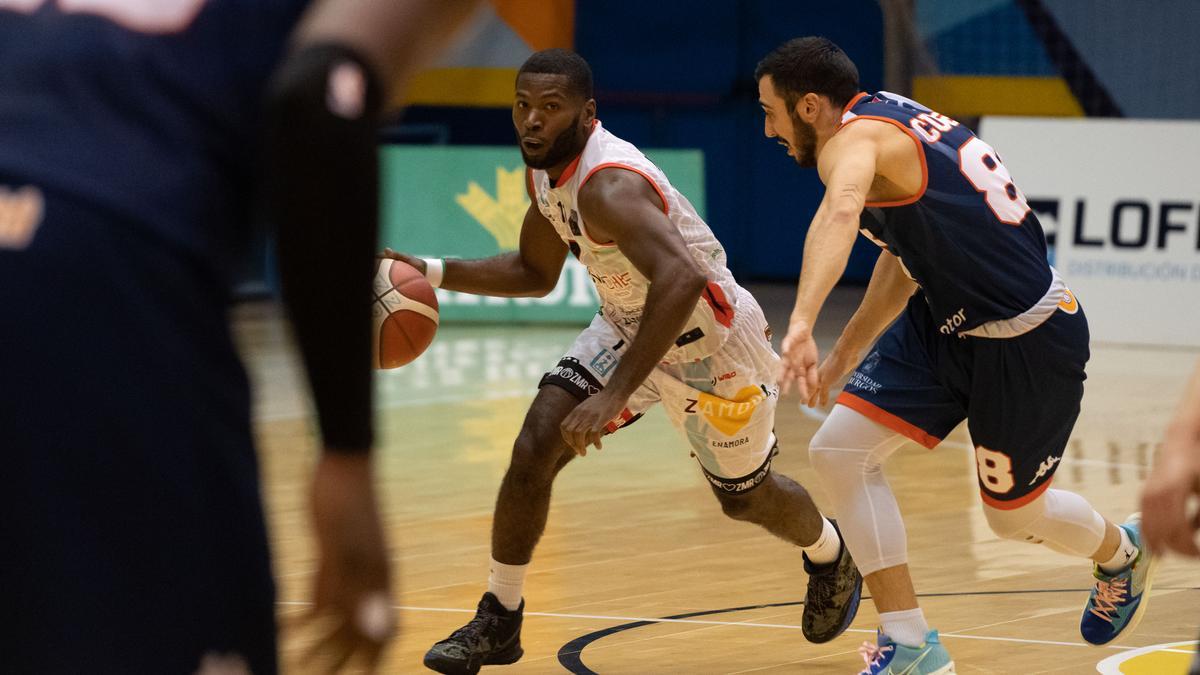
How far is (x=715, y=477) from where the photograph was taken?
5.80 m

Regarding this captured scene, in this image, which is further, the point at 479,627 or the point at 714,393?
the point at 714,393

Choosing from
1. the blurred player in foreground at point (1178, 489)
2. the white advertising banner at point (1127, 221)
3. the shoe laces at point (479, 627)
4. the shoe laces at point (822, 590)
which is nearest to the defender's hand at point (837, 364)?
the shoe laces at point (822, 590)

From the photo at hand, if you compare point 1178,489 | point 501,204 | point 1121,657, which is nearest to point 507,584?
point 1121,657

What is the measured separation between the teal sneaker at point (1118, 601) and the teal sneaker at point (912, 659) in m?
0.70

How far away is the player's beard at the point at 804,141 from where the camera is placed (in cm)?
523

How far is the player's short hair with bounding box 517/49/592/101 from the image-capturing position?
568 centimetres

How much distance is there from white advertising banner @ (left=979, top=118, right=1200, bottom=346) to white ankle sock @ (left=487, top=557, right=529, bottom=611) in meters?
9.42

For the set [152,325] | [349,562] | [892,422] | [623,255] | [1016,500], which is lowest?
[1016,500]

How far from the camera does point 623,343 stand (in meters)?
5.80

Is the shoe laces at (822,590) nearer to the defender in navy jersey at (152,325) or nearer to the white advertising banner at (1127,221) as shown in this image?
the defender in navy jersey at (152,325)

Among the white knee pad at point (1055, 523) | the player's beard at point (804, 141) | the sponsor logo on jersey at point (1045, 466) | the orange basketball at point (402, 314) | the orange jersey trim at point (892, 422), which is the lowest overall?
the white knee pad at point (1055, 523)

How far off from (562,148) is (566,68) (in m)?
0.26

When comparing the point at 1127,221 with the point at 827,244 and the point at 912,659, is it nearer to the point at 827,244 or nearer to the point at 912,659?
the point at 912,659

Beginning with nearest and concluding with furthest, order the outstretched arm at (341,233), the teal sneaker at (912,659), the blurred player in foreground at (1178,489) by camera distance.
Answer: the outstretched arm at (341,233) → the blurred player in foreground at (1178,489) → the teal sneaker at (912,659)
